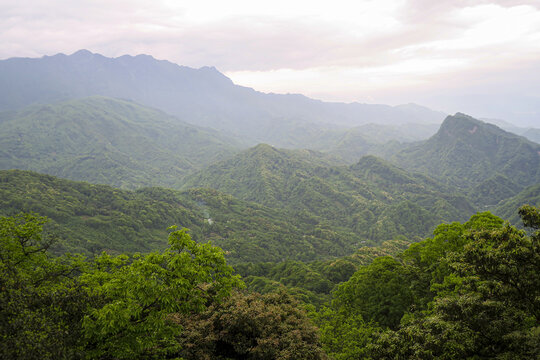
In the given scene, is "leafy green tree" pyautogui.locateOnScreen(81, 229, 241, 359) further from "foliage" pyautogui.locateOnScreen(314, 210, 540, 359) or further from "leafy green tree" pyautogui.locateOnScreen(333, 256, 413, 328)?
"leafy green tree" pyautogui.locateOnScreen(333, 256, 413, 328)

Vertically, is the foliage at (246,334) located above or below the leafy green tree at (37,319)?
below

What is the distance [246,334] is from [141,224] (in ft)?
506

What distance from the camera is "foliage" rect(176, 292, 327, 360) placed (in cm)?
1864

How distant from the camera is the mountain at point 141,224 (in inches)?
5226

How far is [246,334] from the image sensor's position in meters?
20.2

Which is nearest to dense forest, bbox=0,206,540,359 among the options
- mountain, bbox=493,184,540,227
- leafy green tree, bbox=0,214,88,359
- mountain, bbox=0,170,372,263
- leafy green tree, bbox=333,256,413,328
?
leafy green tree, bbox=0,214,88,359

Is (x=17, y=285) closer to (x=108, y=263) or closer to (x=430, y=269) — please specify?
(x=108, y=263)

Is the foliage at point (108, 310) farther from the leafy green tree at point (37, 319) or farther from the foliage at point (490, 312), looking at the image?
the foliage at point (490, 312)

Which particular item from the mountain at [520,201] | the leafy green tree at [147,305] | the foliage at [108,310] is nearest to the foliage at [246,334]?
the leafy green tree at [147,305]

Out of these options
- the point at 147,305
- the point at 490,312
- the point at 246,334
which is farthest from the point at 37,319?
the point at 490,312

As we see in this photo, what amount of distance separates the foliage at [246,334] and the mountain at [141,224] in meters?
113

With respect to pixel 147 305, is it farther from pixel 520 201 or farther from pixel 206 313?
pixel 520 201

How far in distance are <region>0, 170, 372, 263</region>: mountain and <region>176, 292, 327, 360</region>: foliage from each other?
371ft

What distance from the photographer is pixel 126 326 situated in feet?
54.0
